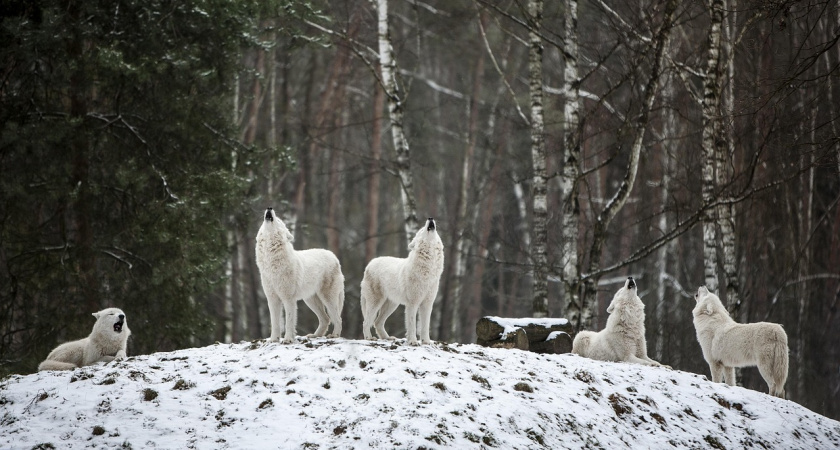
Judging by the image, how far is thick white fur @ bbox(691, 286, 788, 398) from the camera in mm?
10203

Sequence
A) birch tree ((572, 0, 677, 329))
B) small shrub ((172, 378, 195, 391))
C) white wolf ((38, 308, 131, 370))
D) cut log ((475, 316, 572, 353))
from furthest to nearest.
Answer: birch tree ((572, 0, 677, 329)) < cut log ((475, 316, 572, 353)) < white wolf ((38, 308, 131, 370)) < small shrub ((172, 378, 195, 391))

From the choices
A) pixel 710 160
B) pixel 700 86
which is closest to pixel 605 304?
pixel 700 86

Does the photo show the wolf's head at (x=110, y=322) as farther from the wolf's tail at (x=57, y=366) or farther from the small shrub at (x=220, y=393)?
the small shrub at (x=220, y=393)

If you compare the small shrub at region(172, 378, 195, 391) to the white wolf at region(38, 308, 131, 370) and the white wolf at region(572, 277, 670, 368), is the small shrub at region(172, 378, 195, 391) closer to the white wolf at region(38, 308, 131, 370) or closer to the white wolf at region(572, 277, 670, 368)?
the white wolf at region(38, 308, 131, 370)

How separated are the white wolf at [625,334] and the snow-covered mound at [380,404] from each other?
84 cm

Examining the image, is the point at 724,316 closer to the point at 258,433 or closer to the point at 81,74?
the point at 258,433

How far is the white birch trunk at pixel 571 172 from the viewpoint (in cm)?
1423

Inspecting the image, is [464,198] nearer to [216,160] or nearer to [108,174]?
[216,160]

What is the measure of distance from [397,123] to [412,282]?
7.23m

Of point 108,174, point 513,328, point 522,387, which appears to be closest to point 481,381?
point 522,387

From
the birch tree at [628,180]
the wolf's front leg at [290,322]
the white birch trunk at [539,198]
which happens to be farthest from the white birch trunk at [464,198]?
the wolf's front leg at [290,322]

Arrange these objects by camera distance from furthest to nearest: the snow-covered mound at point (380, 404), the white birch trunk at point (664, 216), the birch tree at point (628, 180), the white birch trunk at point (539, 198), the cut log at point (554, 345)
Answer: the white birch trunk at point (664, 216), the white birch trunk at point (539, 198), the birch tree at point (628, 180), the cut log at point (554, 345), the snow-covered mound at point (380, 404)

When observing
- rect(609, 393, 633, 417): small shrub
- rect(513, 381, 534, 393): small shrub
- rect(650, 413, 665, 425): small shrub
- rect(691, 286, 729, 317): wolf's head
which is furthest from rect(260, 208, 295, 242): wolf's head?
rect(691, 286, 729, 317): wolf's head

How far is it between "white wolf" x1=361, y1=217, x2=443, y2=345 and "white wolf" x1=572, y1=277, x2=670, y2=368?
2887 mm
